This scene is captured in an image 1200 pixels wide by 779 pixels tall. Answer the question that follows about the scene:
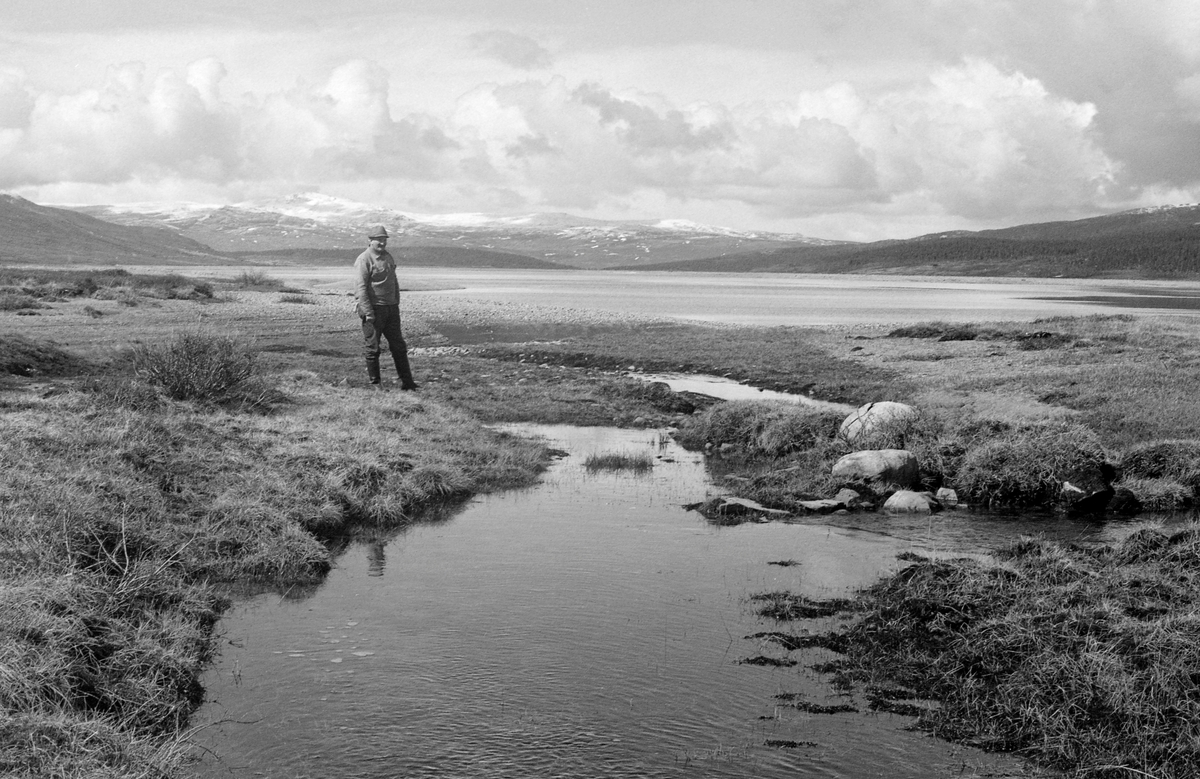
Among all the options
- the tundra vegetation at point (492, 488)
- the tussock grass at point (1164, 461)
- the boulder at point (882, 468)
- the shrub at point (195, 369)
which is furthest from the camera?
the shrub at point (195, 369)

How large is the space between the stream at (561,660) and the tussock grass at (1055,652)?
498 mm

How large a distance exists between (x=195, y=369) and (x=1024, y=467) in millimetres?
13982

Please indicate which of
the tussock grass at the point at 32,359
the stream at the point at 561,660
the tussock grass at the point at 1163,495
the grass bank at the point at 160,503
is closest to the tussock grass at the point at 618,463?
the grass bank at the point at 160,503

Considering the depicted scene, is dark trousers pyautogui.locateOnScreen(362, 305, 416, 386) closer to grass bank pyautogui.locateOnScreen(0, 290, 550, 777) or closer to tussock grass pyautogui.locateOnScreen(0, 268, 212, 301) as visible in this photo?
grass bank pyautogui.locateOnScreen(0, 290, 550, 777)

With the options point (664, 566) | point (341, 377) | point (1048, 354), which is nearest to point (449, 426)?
point (341, 377)

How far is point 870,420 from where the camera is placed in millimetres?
18500

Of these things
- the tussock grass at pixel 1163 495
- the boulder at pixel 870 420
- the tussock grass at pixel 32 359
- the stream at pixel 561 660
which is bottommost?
the stream at pixel 561 660

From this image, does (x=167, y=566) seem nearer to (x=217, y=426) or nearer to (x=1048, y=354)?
(x=217, y=426)

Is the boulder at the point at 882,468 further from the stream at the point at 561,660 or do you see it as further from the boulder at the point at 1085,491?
the boulder at the point at 1085,491

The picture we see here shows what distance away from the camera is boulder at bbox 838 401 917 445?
59.6ft

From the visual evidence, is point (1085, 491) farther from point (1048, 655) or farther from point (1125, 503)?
point (1048, 655)

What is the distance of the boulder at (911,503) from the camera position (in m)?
15.0

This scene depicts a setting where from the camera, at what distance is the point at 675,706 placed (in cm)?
825

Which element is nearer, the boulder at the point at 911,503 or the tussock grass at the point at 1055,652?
the tussock grass at the point at 1055,652
